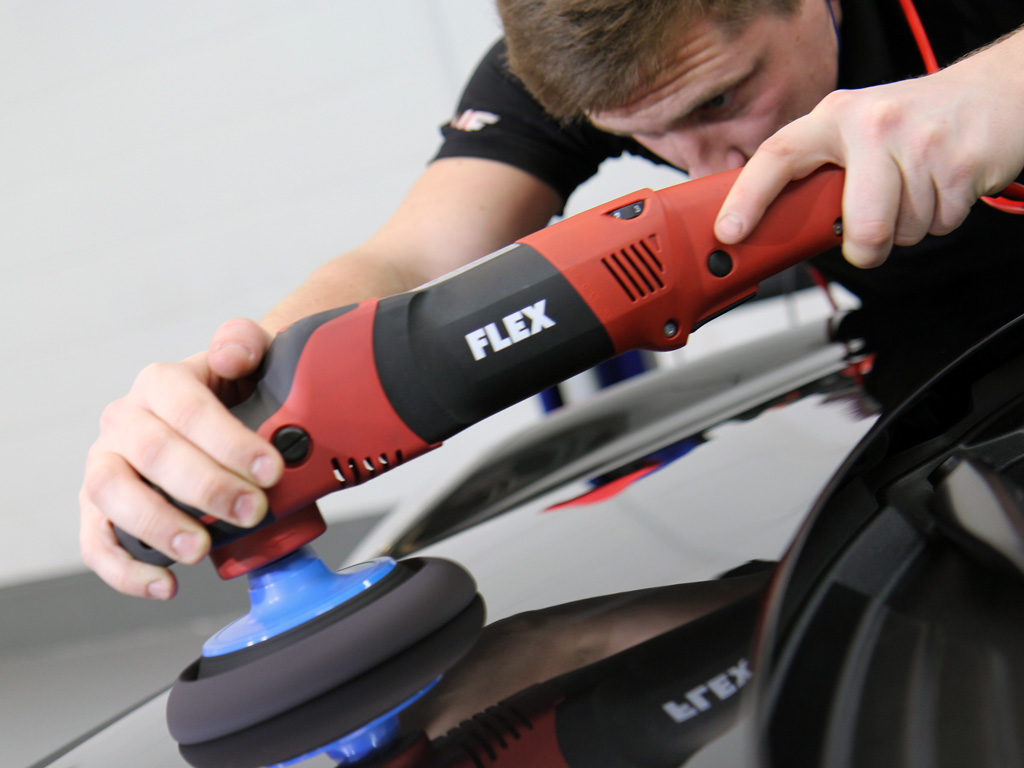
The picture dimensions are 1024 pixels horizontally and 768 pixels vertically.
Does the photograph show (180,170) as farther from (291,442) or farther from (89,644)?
(291,442)

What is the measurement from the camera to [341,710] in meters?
0.44

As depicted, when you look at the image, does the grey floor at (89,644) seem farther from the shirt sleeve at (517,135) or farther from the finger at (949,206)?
the finger at (949,206)

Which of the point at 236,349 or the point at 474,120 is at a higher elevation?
the point at 474,120

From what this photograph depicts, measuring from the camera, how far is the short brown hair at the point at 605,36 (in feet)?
2.54

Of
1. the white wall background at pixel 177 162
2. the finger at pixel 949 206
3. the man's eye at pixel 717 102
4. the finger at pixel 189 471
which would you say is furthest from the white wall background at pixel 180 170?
the finger at pixel 189 471

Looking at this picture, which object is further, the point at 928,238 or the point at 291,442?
the point at 928,238

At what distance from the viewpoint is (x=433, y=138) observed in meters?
2.60

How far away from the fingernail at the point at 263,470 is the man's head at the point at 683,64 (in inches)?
20.8

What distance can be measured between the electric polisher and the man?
0.03 metres

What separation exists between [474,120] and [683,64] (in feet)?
1.63

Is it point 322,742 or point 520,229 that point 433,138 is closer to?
point 520,229

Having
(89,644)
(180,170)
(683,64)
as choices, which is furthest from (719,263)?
(89,644)

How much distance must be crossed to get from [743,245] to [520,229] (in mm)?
673

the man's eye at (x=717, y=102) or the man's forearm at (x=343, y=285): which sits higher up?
the man's eye at (x=717, y=102)
